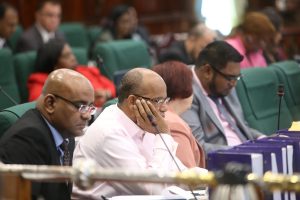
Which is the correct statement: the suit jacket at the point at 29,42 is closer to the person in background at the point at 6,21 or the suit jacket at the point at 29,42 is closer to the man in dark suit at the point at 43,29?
the man in dark suit at the point at 43,29

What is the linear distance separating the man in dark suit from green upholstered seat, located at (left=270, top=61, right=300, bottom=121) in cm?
258

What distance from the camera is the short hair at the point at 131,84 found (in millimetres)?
3381

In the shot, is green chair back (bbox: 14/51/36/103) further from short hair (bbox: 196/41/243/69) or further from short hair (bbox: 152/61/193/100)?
short hair (bbox: 152/61/193/100)

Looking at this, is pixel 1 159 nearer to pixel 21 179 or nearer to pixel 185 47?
pixel 21 179

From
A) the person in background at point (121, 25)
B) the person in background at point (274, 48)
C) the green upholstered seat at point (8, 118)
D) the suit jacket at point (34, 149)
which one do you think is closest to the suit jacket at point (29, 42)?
the person in background at point (121, 25)

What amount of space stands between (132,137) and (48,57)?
7.97 ft

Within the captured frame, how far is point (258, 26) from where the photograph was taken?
19.7ft

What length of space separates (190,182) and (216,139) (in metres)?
2.25

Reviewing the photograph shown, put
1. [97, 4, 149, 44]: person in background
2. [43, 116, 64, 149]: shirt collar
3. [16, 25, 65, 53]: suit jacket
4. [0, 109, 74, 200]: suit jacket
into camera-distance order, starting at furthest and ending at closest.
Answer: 1. [97, 4, 149, 44]: person in background
2. [16, 25, 65, 53]: suit jacket
3. [43, 116, 64, 149]: shirt collar
4. [0, 109, 74, 200]: suit jacket

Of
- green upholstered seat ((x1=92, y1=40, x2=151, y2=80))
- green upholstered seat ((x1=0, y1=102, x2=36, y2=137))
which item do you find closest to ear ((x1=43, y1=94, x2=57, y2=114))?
green upholstered seat ((x1=0, y1=102, x2=36, y2=137))

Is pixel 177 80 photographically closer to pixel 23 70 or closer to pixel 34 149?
pixel 34 149

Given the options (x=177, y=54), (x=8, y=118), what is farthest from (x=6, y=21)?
(x=8, y=118)

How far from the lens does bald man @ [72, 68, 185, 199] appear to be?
126 inches

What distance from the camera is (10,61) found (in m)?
5.54
